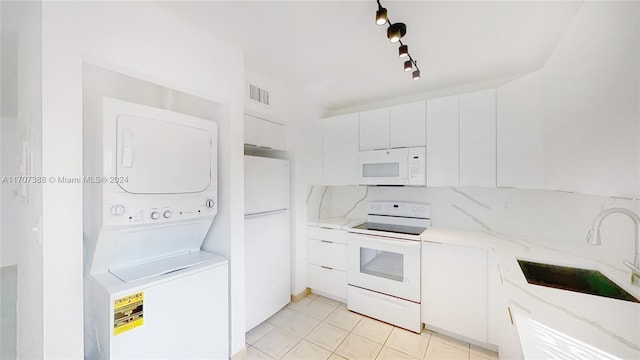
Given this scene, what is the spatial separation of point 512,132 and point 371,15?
5.15 feet

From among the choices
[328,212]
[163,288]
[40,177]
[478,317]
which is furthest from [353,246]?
[40,177]

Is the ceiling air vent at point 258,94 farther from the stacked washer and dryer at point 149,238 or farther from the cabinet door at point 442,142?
the cabinet door at point 442,142

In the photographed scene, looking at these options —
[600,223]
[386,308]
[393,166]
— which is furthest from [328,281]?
[600,223]

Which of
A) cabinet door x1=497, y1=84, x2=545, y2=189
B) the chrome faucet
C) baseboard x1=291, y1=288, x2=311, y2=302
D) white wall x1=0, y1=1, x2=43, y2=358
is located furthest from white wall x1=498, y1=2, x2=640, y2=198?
baseboard x1=291, y1=288, x2=311, y2=302

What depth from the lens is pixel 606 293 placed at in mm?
1211

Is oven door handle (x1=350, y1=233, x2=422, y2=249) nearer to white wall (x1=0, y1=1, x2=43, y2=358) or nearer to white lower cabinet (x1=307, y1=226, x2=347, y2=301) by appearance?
white lower cabinet (x1=307, y1=226, x2=347, y2=301)

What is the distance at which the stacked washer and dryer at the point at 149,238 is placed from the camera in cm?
125

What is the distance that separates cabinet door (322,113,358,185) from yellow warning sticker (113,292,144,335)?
6.85 feet

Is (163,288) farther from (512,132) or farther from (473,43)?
(512,132)

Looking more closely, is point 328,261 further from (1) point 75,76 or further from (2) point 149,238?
(1) point 75,76

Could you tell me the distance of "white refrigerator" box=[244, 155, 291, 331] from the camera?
222 cm

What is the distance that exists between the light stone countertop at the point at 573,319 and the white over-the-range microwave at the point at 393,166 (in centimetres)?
111

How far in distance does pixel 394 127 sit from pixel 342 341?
218 cm

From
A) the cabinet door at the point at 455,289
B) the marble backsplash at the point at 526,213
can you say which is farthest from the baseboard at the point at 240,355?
the cabinet door at the point at 455,289
